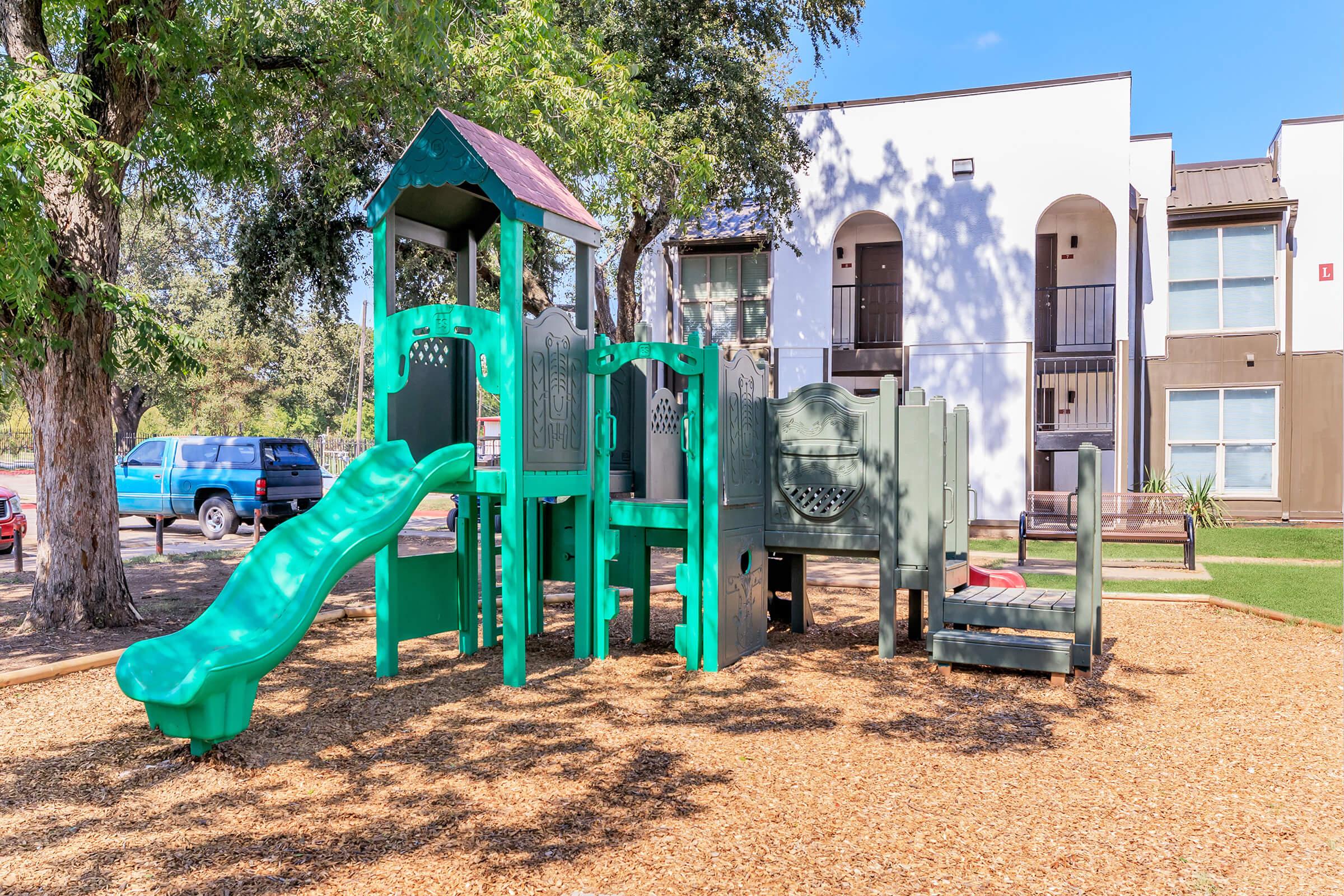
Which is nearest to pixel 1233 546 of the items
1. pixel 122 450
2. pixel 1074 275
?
pixel 1074 275

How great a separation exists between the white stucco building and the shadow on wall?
3 cm

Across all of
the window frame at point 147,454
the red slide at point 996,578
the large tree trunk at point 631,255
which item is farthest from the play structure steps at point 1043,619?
the window frame at point 147,454

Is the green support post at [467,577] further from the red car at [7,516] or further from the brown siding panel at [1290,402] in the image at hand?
the brown siding panel at [1290,402]

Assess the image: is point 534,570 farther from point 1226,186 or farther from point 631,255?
point 1226,186

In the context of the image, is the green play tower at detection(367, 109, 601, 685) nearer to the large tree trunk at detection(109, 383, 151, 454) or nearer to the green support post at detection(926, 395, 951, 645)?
the green support post at detection(926, 395, 951, 645)

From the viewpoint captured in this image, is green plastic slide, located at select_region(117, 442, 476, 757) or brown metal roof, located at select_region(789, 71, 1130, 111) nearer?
green plastic slide, located at select_region(117, 442, 476, 757)

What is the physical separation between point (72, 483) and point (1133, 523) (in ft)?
41.3

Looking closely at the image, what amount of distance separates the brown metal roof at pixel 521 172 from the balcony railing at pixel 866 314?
45.3ft

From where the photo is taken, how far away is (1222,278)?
18.9m

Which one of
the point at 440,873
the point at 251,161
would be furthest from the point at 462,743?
the point at 251,161

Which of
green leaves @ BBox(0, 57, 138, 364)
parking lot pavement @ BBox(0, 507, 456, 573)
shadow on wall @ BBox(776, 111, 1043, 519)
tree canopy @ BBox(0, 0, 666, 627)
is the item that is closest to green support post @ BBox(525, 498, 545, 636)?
tree canopy @ BBox(0, 0, 666, 627)

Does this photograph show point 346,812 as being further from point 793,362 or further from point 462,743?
point 793,362

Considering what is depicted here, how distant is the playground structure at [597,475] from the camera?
6.27 m

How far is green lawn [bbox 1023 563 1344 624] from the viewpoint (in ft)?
30.6
